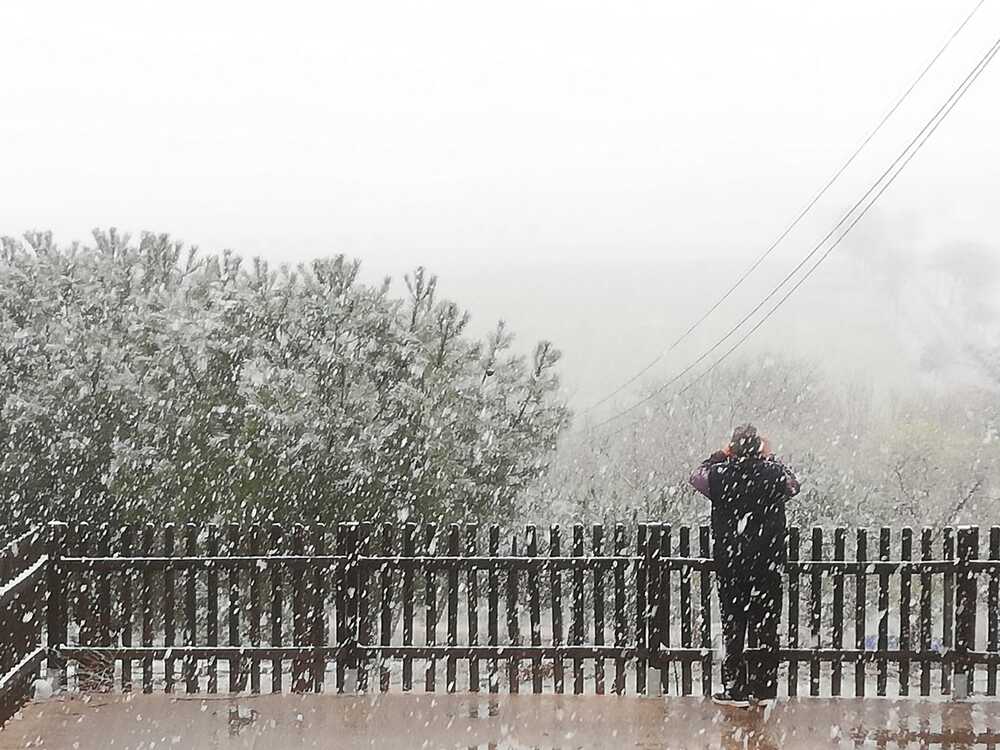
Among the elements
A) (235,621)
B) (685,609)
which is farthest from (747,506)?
(235,621)

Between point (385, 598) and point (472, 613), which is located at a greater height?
point (385, 598)

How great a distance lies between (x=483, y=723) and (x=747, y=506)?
6.85 feet

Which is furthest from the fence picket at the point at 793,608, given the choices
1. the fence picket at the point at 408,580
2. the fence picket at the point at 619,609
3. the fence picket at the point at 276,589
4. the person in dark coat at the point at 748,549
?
the fence picket at the point at 276,589

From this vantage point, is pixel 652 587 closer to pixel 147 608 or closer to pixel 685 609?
pixel 685 609

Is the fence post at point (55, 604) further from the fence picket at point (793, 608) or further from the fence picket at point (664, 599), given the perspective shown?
the fence picket at point (793, 608)

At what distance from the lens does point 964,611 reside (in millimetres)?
7859

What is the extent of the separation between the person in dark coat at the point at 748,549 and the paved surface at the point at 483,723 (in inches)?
9.4

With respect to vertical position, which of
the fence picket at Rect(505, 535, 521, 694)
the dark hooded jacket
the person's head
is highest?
the person's head

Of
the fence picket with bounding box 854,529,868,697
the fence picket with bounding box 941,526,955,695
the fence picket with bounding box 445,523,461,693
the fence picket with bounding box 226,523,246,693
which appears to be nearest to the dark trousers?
the fence picket with bounding box 854,529,868,697

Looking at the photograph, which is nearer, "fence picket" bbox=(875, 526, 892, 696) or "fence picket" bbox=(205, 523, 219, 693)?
"fence picket" bbox=(875, 526, 892, 696)

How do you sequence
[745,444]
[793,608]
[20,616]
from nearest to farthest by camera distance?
[20,616] → [745,444] → [793,608]

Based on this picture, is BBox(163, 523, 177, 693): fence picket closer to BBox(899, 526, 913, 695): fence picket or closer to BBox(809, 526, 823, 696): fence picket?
BBox(809, 526, 823, 696): fence picket

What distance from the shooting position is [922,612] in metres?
8.02

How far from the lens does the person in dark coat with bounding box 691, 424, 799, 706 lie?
24.5 feet
